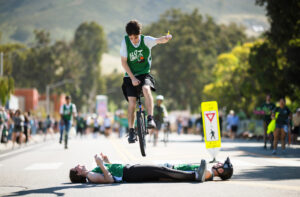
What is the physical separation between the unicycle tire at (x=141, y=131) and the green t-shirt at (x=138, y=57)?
2.84 feet

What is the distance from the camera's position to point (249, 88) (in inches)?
1903

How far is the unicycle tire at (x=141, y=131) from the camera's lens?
33.6 ft

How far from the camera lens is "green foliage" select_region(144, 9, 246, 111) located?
7681cm

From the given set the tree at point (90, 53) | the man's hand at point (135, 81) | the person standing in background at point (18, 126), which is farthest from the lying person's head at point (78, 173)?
the tree at point (90, 53)

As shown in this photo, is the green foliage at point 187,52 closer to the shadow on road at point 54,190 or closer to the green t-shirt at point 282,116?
the green t-shirt at point 282,116

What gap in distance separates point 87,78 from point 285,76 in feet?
210

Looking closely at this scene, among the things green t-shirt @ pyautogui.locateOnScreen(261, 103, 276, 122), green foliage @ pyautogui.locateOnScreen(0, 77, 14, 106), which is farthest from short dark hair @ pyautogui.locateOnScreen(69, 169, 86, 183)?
green foliage @ pyautogui.locateOnScreen(0, 77, 14, 106)

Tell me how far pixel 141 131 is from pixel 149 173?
170 cm

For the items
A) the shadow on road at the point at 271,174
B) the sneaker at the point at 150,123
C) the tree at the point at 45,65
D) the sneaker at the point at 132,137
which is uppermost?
the tree at the point at 45,65

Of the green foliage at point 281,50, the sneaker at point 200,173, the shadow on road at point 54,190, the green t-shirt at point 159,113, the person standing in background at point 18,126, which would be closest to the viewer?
the shadow on road at point 54,190

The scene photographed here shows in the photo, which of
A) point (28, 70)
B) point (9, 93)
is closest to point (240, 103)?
point (9, 93)

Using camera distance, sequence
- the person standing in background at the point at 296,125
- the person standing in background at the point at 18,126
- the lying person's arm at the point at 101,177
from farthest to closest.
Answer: the person standing in background at the point at 296,125
the person standing in background at the point at 18,126
the lying person's arm at the point at 101,177

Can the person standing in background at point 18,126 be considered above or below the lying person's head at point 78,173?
above

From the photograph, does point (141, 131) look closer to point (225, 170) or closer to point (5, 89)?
point (225, 170)
